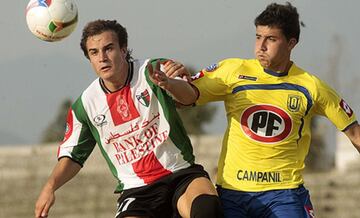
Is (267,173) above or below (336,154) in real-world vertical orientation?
above

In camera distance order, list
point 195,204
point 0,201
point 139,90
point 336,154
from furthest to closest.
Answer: point 336,154 < point 0,201 < point 139,90 < point 195,204

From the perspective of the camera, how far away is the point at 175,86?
815 cm

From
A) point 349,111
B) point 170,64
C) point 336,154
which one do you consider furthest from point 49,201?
point 336,154

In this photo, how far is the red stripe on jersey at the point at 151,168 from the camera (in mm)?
8578

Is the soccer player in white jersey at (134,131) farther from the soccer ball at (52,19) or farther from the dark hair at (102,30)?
the soccer ball at (52,19)

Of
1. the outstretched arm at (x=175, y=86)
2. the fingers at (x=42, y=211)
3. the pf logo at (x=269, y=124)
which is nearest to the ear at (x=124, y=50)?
the outstretched arm at (x=175, y=86)

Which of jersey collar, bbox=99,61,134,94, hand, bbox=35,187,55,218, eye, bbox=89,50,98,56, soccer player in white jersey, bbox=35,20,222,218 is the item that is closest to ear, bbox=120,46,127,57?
soccer player in white jersey, bbox=35,20,222,218

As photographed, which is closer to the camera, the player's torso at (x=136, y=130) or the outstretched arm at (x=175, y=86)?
the outstretched arm at (x=175, y=86)

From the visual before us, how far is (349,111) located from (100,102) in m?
1.91

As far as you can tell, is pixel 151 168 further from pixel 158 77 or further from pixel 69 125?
pixel 158 77

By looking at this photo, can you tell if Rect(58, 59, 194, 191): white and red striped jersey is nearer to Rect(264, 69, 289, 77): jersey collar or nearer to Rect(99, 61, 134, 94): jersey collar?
Rect(99, 61, 134, 94): jersey collar

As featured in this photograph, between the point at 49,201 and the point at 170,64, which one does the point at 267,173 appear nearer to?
the point at 170,64

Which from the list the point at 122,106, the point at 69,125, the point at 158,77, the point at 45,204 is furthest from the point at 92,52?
the point at 45,204

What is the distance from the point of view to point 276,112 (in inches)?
336
